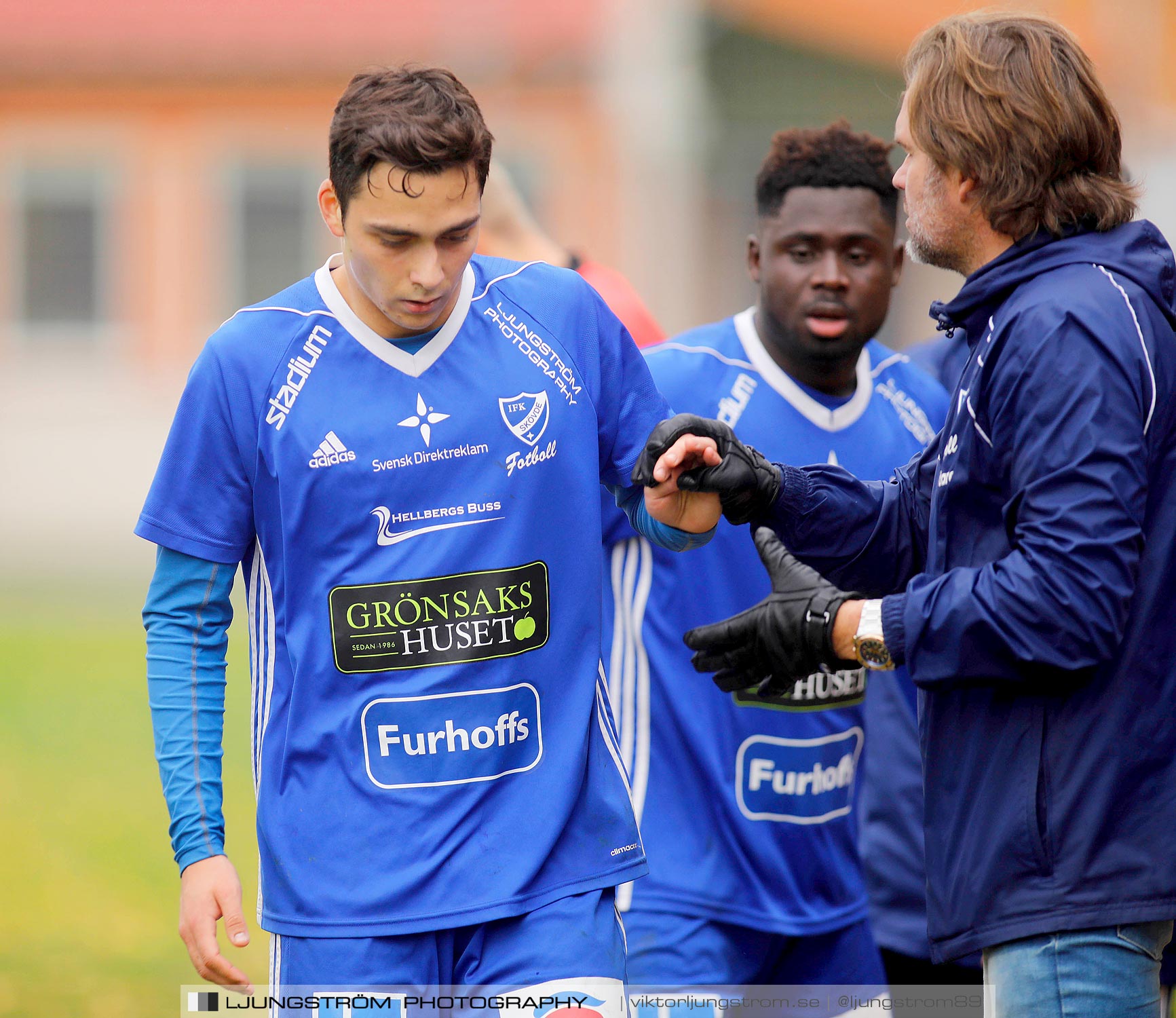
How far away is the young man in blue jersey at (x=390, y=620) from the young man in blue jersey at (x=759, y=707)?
2.71 feet

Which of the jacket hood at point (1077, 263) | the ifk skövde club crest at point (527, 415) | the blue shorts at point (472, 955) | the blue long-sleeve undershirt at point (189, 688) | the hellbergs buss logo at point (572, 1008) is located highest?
the jacket hood at point (1077, 263)

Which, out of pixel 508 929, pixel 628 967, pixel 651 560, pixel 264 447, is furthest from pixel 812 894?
pixel 264 447

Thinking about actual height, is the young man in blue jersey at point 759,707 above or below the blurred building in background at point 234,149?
below

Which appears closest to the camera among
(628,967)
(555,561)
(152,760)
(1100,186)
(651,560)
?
(1100,186)

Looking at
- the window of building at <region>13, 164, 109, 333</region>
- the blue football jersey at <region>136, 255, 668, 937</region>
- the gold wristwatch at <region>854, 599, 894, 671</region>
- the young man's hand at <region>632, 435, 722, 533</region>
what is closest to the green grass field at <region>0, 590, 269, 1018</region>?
the blue football jersey at <region>136, 255, 668, 937</region>

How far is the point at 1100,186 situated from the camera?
3049mm

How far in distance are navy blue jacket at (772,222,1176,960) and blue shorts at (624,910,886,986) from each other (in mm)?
1077

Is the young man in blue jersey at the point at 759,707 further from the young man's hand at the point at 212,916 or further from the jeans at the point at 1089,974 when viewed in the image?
the young man's hand at the point at 212,916

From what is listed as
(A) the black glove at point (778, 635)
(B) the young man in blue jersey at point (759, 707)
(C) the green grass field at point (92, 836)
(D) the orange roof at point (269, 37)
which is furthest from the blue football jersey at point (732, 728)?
(D) the orange roof at point (269, 37)

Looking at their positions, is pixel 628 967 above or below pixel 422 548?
below

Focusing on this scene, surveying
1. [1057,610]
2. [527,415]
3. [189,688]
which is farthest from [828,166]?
[189,688]

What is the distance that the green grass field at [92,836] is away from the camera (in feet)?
19.8

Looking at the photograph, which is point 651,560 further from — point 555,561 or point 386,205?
point 386,205

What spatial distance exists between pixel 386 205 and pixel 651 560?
1450 mm
